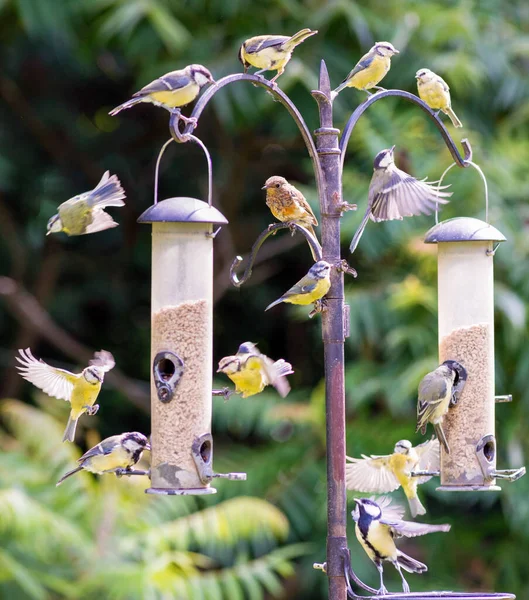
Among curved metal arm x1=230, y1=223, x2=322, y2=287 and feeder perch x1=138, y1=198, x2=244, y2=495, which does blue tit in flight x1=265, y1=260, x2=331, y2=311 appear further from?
feeder perch x1=138, y1=198, x2=244, y2=495

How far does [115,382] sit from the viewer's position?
8.37 metres

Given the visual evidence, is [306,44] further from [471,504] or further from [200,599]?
[200,599]

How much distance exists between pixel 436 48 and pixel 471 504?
10.8 ft

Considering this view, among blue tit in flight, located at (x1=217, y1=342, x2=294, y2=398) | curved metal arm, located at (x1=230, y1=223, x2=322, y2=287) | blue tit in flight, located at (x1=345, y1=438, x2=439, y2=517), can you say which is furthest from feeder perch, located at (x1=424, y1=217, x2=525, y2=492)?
blue tit in flight, located at (x1=217, y1=342, x2=294, y2=398)

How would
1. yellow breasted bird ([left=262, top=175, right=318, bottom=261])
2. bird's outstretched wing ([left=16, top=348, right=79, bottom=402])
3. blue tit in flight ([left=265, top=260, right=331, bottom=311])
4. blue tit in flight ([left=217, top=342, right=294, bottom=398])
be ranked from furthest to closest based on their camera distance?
yellow breasted bird ([left=262, top=175, right=318, bottom=261]) → bird's outstretched wing ([left=16, top=348, right=79, bottom=402]) → blue tit in flight ([left=217, top=342, right=294, bottom=398]) → blue tit in flight ([left=265, top=260, right=331, bottom=311])

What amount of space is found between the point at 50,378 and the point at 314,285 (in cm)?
102

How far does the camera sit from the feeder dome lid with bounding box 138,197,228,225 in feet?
10.9

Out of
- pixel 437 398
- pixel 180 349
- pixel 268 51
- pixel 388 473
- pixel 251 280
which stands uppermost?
pixel 251 280

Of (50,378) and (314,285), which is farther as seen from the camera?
(50,378)

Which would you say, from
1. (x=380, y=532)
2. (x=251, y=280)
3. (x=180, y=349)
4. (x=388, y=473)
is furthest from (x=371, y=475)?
(x=251, y=280)

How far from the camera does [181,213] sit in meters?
3.34

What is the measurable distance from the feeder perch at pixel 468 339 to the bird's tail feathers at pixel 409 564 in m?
0.37

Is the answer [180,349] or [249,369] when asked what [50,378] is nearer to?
[180,349]

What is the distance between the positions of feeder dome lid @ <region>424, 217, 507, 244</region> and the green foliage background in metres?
2.91
